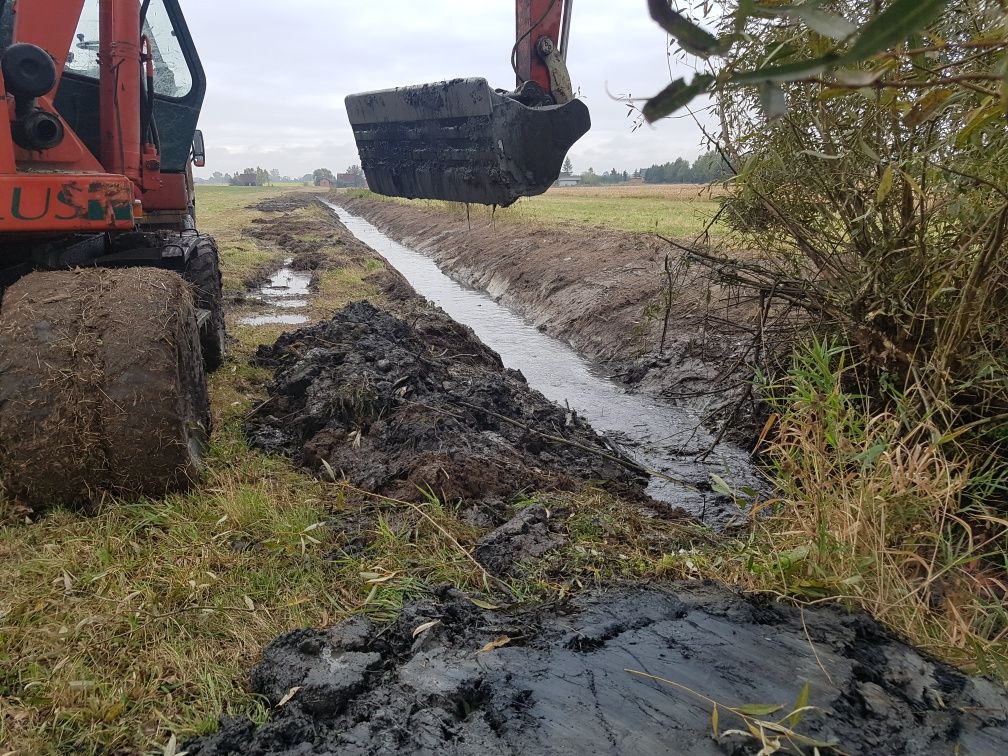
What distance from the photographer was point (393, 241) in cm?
2642

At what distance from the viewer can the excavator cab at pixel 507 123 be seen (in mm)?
5305

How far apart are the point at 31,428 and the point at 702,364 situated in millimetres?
5908

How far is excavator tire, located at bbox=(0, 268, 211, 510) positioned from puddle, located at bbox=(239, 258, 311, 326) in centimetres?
547

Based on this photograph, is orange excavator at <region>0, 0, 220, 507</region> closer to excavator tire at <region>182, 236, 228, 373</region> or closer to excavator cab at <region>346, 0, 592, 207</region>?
excavator tire at <region>182, 236, 228, 373</region>

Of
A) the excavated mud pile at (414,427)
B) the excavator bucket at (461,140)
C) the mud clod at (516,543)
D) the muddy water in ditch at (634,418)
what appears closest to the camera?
the mud clod at (516,543)

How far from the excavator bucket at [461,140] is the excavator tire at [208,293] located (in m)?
1.67

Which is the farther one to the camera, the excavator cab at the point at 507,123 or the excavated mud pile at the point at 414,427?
the excavator cab at the point at 507,123

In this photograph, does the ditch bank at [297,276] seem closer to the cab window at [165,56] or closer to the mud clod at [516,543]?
the cab window at [165,56]

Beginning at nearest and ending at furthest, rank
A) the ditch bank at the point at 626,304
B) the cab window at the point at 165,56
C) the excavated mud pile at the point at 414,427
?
the excavated mud pile at the point at 414,427, the cab window at the point at 165,56, the ditch bank at the point at 626,304

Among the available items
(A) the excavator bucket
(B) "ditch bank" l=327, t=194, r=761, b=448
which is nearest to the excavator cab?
(A) the excavator bucket

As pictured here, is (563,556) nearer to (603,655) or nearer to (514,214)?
(603,655)

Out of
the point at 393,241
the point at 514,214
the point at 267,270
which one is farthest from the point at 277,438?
the point at 393,241

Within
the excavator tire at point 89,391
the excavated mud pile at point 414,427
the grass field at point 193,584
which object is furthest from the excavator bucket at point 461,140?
the excavator tire at point 89,391

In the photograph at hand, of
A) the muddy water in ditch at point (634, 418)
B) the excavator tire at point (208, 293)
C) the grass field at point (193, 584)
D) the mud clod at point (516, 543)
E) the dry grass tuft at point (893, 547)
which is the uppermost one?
the excavator tire at point (208, 293)
